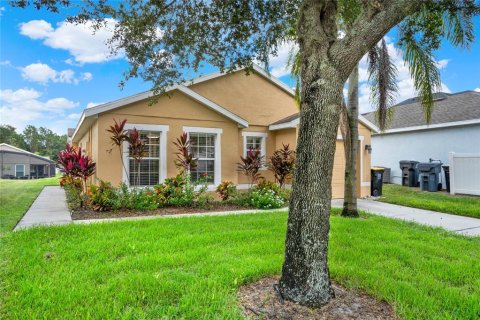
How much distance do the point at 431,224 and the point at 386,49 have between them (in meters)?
4.81

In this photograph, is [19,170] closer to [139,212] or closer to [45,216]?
[45,216]

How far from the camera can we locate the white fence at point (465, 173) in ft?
41.8

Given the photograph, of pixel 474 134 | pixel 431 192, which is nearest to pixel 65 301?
pixel 431 192

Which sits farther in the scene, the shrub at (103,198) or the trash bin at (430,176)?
the trash bin at (430,176)

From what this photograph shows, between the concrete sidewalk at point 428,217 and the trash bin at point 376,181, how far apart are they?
1.85 meters

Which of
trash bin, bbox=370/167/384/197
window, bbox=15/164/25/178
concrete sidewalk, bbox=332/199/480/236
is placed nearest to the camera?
concrete sidewalk, bbox=332/199/480/236

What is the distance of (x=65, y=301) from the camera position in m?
3.27

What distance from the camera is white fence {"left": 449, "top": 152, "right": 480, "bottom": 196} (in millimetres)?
12752

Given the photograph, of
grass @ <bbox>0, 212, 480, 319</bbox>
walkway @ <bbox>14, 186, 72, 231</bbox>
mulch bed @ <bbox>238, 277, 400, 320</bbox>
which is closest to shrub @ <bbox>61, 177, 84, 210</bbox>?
walkway @ <bbox>14, 186, 72, 231</bbox>

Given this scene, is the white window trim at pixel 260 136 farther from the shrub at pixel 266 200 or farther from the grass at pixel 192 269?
the grass at pixel 192 269

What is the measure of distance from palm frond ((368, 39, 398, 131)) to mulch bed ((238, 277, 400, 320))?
655 centimetres

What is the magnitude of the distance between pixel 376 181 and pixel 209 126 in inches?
297

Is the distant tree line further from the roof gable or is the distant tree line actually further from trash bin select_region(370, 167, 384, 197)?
trash bin select_region(370, 167, 384, 197)

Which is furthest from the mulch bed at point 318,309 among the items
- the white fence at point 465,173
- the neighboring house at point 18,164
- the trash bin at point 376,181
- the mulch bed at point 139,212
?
the neighboring house at point 18,164
